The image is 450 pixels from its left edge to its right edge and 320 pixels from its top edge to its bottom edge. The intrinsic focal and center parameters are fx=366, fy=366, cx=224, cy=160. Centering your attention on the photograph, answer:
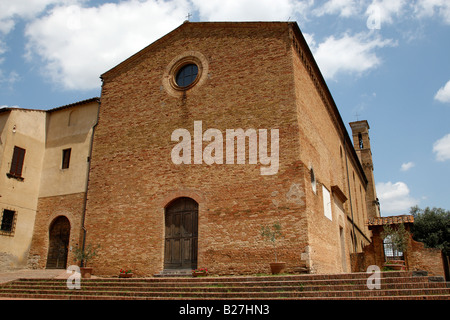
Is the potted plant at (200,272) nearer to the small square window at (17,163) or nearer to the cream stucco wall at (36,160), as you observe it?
the cream stucco wall at (36,160)

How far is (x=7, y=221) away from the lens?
15578mm

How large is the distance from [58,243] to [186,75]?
359 inches

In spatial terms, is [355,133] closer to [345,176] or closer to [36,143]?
[345,176]

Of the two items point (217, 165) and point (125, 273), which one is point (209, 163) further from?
point (125, 273)

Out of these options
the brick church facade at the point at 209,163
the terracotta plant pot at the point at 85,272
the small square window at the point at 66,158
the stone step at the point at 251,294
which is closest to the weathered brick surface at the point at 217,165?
the brick church facade at the point at 209,163

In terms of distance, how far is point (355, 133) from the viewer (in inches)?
1608

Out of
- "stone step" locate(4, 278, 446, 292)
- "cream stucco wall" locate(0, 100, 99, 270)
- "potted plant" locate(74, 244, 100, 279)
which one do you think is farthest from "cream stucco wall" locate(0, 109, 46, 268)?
"stone step" locate(4, 278, 446, 292)

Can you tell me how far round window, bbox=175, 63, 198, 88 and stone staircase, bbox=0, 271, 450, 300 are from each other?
8.12 m

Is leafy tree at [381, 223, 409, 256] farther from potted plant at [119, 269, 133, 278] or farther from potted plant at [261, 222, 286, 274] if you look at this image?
potted plant at [119, 269, 133, 278]

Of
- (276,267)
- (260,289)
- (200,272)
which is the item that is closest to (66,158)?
(200,272)

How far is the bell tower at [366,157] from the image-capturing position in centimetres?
3625

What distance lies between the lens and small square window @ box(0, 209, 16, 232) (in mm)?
15367
